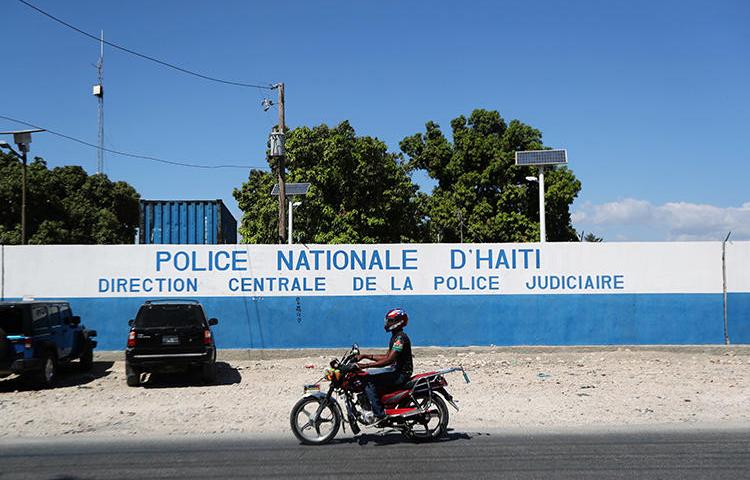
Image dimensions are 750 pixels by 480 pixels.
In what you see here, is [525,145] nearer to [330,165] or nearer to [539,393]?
[330,165]

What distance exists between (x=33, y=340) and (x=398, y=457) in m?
8.97

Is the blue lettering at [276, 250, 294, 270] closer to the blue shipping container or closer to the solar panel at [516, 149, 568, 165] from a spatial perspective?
the blue shipping container

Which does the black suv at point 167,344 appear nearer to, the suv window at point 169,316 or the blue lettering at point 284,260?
the suv window at point 169,316

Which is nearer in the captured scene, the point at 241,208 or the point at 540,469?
the point at 540,469

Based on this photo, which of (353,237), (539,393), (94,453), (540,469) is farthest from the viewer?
(353,237)

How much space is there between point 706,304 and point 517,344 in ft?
17.0

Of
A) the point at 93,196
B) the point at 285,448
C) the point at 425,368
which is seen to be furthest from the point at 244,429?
the point at 93,196

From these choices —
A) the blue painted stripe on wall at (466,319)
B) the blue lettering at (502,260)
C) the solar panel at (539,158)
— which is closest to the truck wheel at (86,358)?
the blue painted stripe on wall at (466,319)

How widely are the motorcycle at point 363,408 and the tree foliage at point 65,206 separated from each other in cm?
4058

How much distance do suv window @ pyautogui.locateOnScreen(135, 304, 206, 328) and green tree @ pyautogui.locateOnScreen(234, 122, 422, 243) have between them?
2383 centimetres

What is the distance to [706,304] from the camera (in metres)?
18.5

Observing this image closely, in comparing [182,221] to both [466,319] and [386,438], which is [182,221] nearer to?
[466,319]

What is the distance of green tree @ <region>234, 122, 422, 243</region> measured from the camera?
39.0m

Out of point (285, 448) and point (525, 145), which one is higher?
point (525, 145)
